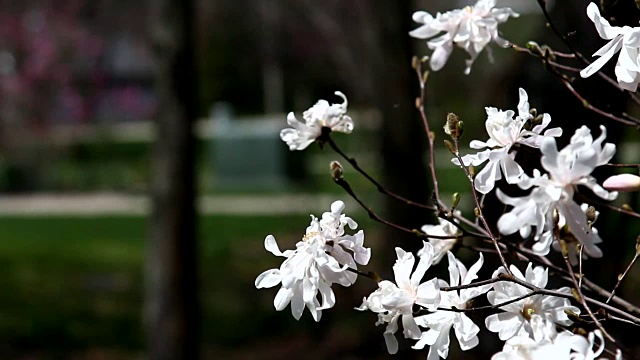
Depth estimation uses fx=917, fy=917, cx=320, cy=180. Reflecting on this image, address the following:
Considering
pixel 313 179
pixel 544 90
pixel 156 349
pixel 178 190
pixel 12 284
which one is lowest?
pixel 313 179

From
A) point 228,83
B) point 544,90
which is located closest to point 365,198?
point 544,90

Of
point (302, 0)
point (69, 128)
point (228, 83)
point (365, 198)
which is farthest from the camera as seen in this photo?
point (228, 83)

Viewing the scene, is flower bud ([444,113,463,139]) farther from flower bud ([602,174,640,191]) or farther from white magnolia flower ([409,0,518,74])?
white magnolia flower ([409,0,518,74])

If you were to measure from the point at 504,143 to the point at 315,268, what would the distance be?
295 millimetres

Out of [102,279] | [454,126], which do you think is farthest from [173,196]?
[102,279]

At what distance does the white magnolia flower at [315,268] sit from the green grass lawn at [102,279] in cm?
423

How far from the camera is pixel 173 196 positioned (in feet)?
12.9

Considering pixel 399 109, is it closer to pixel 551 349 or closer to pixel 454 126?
pixel 454 126

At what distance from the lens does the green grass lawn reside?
5.68 metres

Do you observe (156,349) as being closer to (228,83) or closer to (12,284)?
(12,284)

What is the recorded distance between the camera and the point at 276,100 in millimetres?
19766

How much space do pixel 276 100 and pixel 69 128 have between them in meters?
4.63

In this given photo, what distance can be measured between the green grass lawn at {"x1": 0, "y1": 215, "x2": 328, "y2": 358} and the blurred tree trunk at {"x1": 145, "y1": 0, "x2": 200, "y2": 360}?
1472mm

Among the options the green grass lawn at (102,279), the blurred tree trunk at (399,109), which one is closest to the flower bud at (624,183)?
the blurred tree trunk at (399,109)
